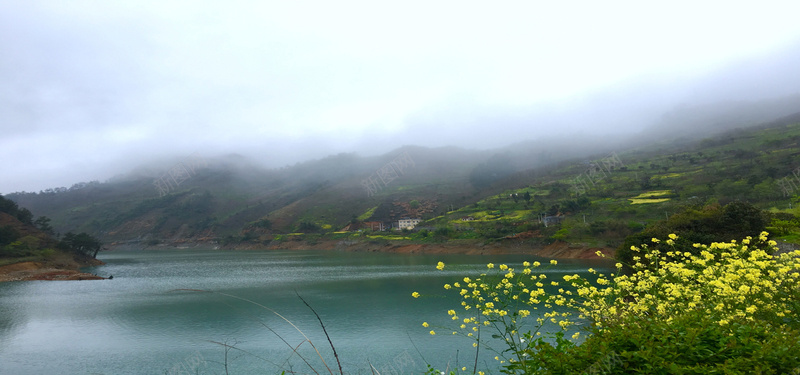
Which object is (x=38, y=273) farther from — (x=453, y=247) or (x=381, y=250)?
(x=453, y=247)

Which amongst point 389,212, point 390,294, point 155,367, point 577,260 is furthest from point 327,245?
point 155,367

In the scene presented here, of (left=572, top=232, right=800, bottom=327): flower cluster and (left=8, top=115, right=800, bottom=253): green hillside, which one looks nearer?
(left=572, top=232, right=800, bottom=327): flower cluster

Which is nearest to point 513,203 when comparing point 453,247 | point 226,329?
point 453,247

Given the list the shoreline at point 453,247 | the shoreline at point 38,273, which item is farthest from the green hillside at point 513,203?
the shoreline at point 38,273

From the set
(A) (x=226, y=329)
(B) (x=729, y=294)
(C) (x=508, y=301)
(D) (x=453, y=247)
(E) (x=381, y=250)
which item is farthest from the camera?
(E) (x=381, y=250)

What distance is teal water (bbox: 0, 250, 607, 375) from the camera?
1552 cm

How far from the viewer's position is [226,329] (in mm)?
21156

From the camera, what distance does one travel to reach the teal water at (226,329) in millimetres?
15516

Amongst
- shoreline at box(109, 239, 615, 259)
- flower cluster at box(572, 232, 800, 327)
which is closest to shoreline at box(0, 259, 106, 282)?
shoreline at box(109, 239, 615, 259)

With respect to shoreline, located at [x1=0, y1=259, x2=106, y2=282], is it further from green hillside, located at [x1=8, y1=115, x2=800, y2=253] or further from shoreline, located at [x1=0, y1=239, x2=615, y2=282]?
green hillside, located at [x1=8, y1=115, x2=800, y2=253]

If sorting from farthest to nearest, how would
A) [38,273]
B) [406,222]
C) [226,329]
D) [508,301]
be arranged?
[406,222], [38,273], [226,329], [508,301]

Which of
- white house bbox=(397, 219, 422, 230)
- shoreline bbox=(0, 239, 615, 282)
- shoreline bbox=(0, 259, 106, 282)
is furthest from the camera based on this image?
white house bbox=(397, 219, 422, 230)

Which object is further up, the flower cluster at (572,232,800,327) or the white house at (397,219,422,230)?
the flower cluster at (572,232,800,327)

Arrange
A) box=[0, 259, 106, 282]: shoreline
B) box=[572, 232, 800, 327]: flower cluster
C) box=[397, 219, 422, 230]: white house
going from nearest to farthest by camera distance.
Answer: box=[572, 232, 800, 327]: flower cluster, box=[0, 259, 106, 282]: shoreline, box=[397, 219, 422, 230]: white house
